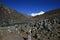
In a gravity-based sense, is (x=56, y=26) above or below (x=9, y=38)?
above

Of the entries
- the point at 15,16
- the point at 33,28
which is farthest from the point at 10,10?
the point at 33,28

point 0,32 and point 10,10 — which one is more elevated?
point 10,10

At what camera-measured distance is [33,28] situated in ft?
48.9

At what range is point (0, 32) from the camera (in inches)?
549

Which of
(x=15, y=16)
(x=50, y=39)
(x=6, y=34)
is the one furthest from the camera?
(x=15, y=16)

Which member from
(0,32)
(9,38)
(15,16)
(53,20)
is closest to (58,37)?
(53,20)

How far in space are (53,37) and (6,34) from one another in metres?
4.49

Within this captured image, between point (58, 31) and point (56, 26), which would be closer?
point (58, 31)

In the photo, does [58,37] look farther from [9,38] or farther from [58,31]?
[9,38]

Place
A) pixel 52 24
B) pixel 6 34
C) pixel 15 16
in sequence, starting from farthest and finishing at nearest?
pixel 15 16 < pixel 52 24 < pixel 6 34

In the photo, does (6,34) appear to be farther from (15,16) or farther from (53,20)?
(15,16)

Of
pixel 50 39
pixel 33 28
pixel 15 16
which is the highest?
pixel 15 16

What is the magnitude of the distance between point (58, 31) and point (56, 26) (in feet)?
3.54

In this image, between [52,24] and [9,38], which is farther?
[52,24]
